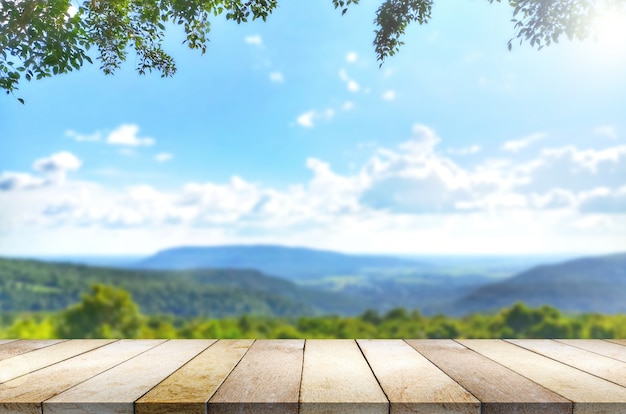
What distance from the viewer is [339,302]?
21.4 meters

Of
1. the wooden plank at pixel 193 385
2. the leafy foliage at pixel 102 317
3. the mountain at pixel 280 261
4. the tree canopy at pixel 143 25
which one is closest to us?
the wooden plank at pixel 193 385

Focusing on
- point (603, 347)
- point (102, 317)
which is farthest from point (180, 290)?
point (603, 347)

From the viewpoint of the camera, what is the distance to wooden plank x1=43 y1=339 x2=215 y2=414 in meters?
1.76

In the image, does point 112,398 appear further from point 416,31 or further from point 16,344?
point 416,31

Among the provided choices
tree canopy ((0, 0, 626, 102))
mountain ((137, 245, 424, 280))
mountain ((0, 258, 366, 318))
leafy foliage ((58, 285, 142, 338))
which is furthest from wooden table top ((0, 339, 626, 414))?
mountain ((137, 245, 424, 280))

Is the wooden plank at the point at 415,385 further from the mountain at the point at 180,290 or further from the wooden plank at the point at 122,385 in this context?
the mountain at the point at 180,290

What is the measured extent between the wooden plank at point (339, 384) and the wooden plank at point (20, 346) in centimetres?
151

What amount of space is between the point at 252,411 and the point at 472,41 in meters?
5.06

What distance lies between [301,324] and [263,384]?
46.4ft

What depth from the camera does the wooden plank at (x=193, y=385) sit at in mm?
1737

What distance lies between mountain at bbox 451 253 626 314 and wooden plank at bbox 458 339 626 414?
653 inches

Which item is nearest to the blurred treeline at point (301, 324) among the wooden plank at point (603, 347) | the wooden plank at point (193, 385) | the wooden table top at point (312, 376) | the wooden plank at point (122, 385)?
the wooden plank at point (603, 347)

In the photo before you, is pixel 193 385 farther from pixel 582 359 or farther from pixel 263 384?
pixel 582 359

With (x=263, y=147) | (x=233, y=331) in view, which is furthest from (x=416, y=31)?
(x=233, y=331)
